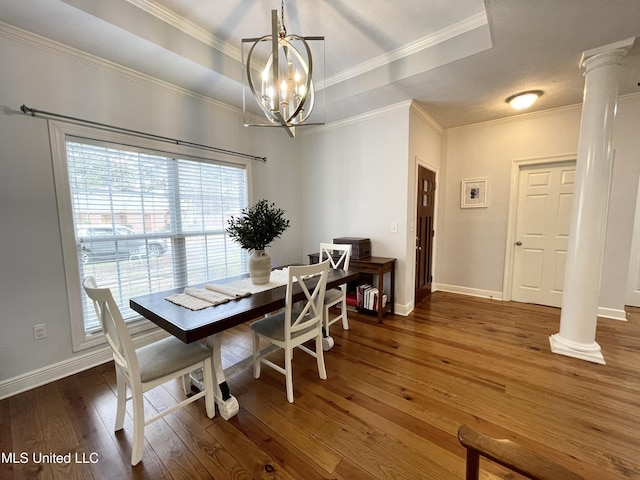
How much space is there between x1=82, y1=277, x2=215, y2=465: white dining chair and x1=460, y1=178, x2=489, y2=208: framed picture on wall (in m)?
3.97

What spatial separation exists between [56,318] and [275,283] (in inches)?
69.2

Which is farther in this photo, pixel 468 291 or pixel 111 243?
pixel 468 291

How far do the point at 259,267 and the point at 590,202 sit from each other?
2850 millimetres

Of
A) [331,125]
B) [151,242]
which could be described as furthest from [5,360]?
[331,125]

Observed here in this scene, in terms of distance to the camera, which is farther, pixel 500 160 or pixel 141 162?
pixel 500 160

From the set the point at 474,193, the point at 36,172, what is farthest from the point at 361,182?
the point at 36,172

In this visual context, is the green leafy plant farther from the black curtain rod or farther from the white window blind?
the black curtain rod

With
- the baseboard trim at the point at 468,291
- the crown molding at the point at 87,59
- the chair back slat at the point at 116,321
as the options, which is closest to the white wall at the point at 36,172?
the crown molding at the point at 87,59

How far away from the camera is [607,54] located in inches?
82.0

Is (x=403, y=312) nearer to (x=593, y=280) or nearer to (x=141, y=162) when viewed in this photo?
(x=593, y=280)

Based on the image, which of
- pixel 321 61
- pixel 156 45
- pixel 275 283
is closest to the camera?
pixel 156 45

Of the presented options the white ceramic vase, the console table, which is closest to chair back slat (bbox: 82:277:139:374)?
the white ceramic vase

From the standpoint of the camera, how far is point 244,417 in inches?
66.7

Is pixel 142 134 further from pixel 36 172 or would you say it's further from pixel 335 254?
pixel 335 254
